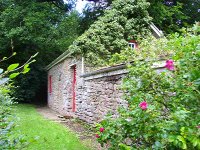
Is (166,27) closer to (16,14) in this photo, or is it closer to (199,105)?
(16,14)

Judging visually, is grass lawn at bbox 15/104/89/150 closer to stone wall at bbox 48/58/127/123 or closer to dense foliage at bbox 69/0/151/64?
stone wall at bbox 48/58/127/123

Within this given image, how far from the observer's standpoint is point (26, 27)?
16.7 metres

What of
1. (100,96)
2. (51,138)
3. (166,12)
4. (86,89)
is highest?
(166,12)

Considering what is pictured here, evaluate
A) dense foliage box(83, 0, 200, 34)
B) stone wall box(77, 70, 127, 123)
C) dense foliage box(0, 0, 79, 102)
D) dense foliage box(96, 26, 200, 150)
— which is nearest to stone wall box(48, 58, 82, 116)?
stone wall box(77, 70, 127, 123)

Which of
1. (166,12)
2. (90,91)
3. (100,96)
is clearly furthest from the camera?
(166,12)

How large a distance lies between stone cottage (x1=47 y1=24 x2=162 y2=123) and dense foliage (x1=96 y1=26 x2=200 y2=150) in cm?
124

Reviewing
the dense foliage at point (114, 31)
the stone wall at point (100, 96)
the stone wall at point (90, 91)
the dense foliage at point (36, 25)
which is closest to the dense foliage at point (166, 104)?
the stone wall at point (90, 91)

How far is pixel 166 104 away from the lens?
335 cm

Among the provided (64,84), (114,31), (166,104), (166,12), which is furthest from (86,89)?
(166,12)

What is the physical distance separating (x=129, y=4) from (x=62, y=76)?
5.54 m

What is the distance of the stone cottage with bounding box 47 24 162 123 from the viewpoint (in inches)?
319

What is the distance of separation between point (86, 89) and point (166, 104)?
24.8ft

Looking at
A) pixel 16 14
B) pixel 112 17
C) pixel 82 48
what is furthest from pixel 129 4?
pixel 16 14

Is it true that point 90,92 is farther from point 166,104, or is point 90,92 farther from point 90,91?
point 166,104
